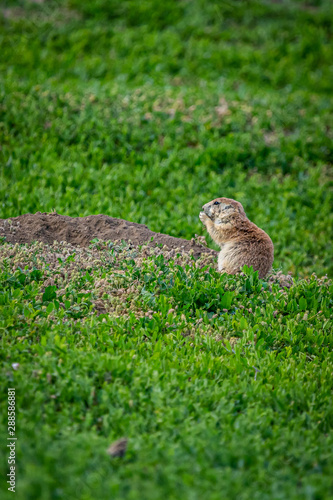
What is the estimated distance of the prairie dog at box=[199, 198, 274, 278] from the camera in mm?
6594

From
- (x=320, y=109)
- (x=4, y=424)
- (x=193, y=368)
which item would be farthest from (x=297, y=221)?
(x=4, y=424)

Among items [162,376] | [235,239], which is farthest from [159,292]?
[162,376]

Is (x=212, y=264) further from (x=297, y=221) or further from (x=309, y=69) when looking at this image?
(x=309, y=69)

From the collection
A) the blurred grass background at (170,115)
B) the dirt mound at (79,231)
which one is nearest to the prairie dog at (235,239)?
the dirt mound at (79,231)

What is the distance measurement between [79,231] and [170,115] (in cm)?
563

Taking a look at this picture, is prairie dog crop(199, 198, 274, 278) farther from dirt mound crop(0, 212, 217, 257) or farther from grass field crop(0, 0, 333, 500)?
dirt mound crop(0, 212, 217, 257)

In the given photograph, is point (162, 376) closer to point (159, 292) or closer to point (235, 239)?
point (159, 292)

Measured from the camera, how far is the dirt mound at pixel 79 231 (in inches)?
266

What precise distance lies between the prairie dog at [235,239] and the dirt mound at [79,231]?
0.41 metres

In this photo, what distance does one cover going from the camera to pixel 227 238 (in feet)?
22.8

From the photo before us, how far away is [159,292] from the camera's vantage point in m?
6.09

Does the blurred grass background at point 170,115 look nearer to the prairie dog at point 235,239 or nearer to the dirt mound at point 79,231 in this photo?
the dirt mound at point 79,231

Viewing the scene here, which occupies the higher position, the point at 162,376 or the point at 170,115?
the point at 170,115

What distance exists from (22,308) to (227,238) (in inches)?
111
